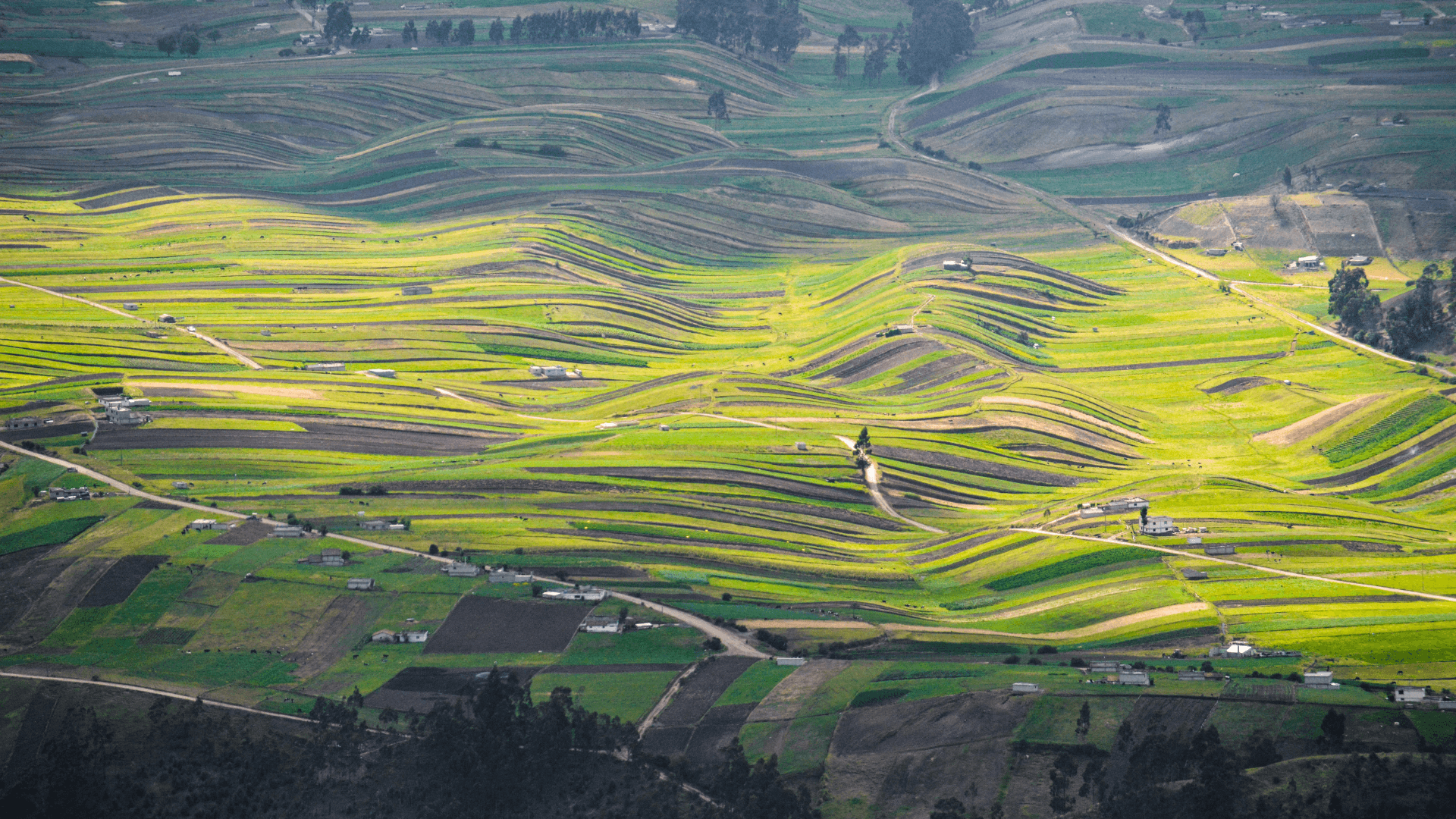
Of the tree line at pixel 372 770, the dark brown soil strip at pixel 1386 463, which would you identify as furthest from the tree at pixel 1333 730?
the dark brown soil strip at pixel 1386 463

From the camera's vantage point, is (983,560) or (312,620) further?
(983,560)

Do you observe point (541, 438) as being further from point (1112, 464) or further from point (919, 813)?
point (919, 813)

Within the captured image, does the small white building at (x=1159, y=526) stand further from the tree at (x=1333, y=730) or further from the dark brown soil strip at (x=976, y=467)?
the tree at (x=1333, y=730)

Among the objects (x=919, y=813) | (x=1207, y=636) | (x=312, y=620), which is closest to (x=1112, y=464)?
(x=1207, y=636)

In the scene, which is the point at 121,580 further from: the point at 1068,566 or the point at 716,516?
the point at 1068,566

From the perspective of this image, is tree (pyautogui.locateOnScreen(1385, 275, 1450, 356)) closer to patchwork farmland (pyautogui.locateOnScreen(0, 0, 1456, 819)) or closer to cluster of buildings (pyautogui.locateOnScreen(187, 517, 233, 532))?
patchwork farmland (pyautogui.locateOnScreen(0, 0, 1456, 819))
